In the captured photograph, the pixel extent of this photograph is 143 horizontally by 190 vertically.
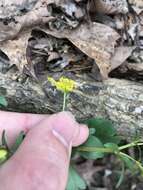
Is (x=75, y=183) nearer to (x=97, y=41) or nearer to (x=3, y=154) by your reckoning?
(x=3, y=154)

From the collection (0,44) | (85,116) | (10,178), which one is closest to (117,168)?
(85,116)

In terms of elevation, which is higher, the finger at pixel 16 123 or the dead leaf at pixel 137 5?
the dead leaf at pixel 137 5

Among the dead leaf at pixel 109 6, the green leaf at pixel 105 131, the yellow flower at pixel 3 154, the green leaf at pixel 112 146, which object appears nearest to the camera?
the yellow flower at pixel 3 154

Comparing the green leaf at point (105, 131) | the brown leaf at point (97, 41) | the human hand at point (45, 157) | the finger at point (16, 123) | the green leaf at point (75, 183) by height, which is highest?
the brown leaf at point (97, 41)

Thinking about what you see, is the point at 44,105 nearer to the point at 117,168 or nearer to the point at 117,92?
the point at 117,92

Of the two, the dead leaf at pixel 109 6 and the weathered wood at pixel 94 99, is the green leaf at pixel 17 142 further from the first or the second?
the dead leaf at pixel 109 6

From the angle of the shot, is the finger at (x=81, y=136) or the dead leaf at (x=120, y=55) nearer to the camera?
the finger at (x=81, y=136)

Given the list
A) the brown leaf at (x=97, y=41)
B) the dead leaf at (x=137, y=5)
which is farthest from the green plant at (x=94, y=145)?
the dead leaf at (x=137, y=5)
